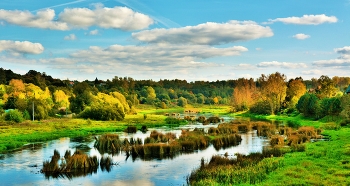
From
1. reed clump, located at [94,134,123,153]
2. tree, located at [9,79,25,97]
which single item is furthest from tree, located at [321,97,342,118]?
tree, located at [9,79,25,97]

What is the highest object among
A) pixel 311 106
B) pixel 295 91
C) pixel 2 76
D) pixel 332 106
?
pixel 2 76

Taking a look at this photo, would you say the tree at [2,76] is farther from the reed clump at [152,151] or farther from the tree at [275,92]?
the reed clump at [152,151]

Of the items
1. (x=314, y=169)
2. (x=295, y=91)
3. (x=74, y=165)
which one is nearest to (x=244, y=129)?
(x=314, y=169)

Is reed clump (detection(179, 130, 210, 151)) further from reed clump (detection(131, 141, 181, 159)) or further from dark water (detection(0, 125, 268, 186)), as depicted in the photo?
reed clump (detection(131, 141, 181, 159))

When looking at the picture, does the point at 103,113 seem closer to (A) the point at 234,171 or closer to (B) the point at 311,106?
(B) the point at 311,106

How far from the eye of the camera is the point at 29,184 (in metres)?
25.6

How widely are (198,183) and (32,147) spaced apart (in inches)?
1112

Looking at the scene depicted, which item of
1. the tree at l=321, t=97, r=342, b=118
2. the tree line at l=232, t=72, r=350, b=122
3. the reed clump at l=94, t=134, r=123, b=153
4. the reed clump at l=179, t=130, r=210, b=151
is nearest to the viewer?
the reed clump at l=94, t=134, r=123, b=153

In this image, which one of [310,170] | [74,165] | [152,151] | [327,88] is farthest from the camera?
[327,88]

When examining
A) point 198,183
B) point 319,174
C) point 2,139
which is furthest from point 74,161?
point 2,139

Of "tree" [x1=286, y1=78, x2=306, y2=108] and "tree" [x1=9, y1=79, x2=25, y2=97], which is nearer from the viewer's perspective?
"tree" [x1=9, y1=79, x2=25, y2=97]

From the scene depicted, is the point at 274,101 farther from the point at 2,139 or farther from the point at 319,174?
the point at 319,174

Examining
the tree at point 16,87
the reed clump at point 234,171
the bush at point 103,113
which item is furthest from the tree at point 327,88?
the tree at point 16,87

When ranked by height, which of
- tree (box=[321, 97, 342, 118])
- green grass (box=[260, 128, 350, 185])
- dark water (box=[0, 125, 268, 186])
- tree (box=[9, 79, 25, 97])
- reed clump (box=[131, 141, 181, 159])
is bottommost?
dark water (box=[0, 125, 268, 186])
